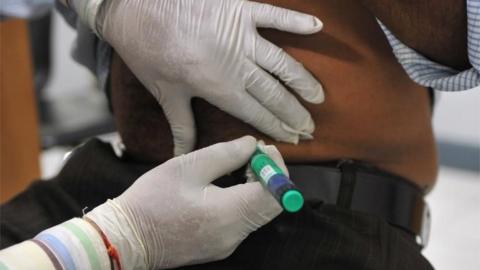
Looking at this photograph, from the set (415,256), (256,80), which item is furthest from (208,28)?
(415,256)

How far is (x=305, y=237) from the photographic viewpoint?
674 millimetres

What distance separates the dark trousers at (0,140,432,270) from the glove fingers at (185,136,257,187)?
6 centimetres

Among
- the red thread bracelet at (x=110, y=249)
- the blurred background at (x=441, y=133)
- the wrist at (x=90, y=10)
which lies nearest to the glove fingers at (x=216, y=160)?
the red thread bracelet at (x=110, y=249)

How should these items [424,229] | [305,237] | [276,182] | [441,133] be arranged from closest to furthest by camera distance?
[276,182] → [305,237] → [424,229] → [441,133]

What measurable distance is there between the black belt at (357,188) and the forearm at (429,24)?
17 centimetres

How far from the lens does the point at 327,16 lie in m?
0.71

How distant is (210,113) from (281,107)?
0.31 feet

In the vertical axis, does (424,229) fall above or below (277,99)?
below

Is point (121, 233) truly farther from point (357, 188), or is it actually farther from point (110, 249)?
point (357, 188)

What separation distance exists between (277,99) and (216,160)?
4.9 inches

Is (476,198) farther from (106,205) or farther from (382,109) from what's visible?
(106,205)

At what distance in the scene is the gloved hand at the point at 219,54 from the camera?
2.30 feet

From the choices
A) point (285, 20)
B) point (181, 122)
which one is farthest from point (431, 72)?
point (181, 122)

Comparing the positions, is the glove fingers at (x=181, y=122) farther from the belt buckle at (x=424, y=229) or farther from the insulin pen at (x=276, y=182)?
the belt buckle at (x=424, y=229)
